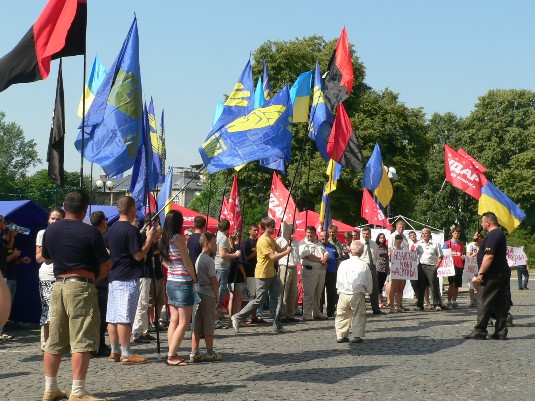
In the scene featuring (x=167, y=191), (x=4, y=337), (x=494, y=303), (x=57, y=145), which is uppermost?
(x=167, y=191)

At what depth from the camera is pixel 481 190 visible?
22.5m

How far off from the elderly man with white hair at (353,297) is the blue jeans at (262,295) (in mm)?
1605

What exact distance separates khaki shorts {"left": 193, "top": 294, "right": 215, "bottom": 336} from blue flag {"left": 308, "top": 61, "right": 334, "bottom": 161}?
8148 millimetres

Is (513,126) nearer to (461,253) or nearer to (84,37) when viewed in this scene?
(461,253)

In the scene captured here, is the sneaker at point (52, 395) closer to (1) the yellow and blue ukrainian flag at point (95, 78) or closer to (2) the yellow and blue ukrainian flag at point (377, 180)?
(1) the yellow and blue ukrainian flag at point (95, 78)

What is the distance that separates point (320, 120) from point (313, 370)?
372 inches

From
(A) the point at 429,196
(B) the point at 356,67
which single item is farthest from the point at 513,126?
(B) the point at 356,67

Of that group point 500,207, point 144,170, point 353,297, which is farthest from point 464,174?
point 144,170

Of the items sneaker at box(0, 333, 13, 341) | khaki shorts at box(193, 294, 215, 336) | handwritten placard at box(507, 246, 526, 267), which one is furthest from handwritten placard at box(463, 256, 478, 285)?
Answer: khaki shorts at box(193, 294, 215, 336)

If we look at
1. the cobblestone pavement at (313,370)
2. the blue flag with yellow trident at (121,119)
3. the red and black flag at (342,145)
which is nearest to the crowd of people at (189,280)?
the cobblestone pavement at (313,370)

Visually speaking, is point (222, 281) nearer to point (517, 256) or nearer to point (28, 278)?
point (28, 278)

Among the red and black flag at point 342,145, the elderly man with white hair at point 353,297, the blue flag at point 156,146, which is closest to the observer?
the elderly man with white hair at point 353,297

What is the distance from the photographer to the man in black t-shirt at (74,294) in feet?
28.1

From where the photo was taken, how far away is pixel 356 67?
186ft
